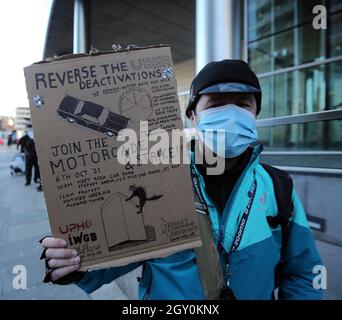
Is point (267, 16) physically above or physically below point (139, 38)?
below

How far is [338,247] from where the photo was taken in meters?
2.31

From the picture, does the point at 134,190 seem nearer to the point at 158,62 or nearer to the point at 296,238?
the point at 158,62

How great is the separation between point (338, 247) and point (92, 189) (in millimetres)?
A: 2294

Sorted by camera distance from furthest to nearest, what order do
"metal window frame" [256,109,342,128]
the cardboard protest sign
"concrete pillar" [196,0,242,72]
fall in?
"concrete pillar" [196,0,242,72] → "metal window frame" [256,109,342,128] → the cardboard protest sign

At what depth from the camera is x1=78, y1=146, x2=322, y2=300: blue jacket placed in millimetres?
1122

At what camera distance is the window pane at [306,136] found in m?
5.00

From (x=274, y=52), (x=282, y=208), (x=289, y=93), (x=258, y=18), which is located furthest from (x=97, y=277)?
(x=274, y=52)

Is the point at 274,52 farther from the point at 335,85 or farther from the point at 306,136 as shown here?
the point at 306,136

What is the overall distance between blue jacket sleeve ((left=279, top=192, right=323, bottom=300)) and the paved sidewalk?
2023 mm

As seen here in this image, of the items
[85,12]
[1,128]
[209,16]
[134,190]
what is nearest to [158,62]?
[134,190]

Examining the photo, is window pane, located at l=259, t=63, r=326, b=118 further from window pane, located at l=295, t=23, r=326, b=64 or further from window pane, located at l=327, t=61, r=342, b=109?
window pane, located at l=327, t=61, r=342, b=109

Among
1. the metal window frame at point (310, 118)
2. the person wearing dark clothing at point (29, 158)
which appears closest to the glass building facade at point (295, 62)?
the metal window frame at point (310, 118)

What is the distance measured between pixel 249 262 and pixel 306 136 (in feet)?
19.9

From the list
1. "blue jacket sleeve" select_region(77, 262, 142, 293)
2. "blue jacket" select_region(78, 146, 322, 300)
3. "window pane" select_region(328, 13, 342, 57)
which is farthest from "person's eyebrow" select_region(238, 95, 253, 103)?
"window pane" select_region(328, 13, 342, 57)
